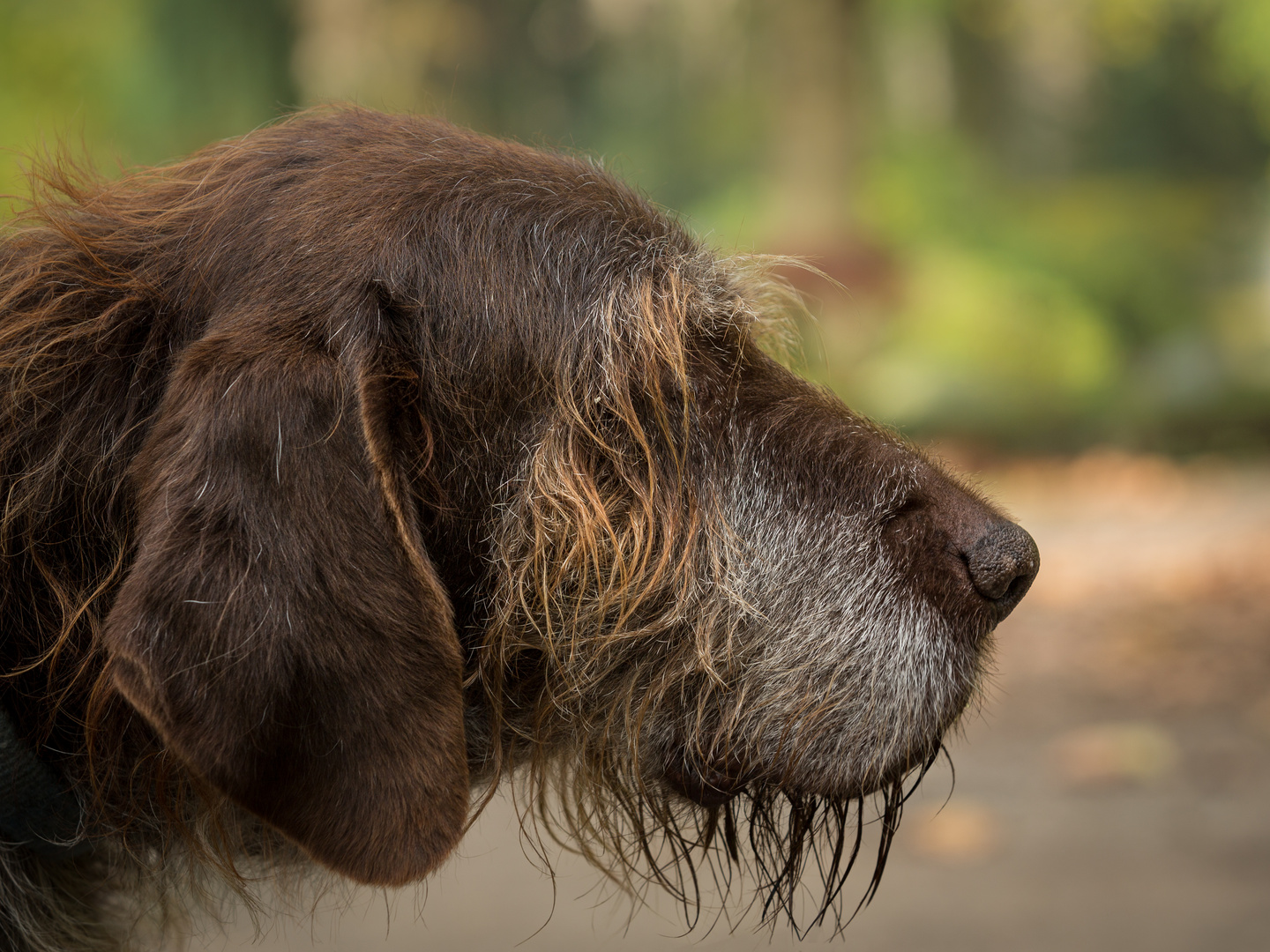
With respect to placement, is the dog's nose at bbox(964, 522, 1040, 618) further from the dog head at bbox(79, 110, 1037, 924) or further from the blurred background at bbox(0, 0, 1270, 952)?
the blurred background at bbox(0, 0, 1270, 952)

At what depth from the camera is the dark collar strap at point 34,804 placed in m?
1.91

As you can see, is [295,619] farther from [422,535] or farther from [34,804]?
[34,804]

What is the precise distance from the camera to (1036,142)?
12352 millimetres

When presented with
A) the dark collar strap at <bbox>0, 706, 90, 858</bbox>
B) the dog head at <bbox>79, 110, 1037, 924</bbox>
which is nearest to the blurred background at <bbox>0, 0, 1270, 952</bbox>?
the dog head at <bbox>79, 110, 1037, 924</bbox>

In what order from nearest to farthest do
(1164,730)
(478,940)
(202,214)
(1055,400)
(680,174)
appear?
(202,214)
(478,940)
(1164,730)
(1055,400)
(680,174)

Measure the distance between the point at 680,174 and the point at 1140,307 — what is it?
530cm

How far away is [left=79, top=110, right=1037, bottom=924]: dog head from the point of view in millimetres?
1819

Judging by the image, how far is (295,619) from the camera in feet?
5.83

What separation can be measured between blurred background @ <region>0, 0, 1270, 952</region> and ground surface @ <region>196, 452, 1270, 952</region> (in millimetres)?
66

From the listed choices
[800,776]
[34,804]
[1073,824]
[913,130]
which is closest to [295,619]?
[34,804]

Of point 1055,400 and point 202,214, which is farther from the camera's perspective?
point 1055,400

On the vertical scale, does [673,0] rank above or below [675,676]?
above

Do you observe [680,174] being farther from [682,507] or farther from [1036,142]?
[682,507]

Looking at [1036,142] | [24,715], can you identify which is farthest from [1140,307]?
[24,715]
